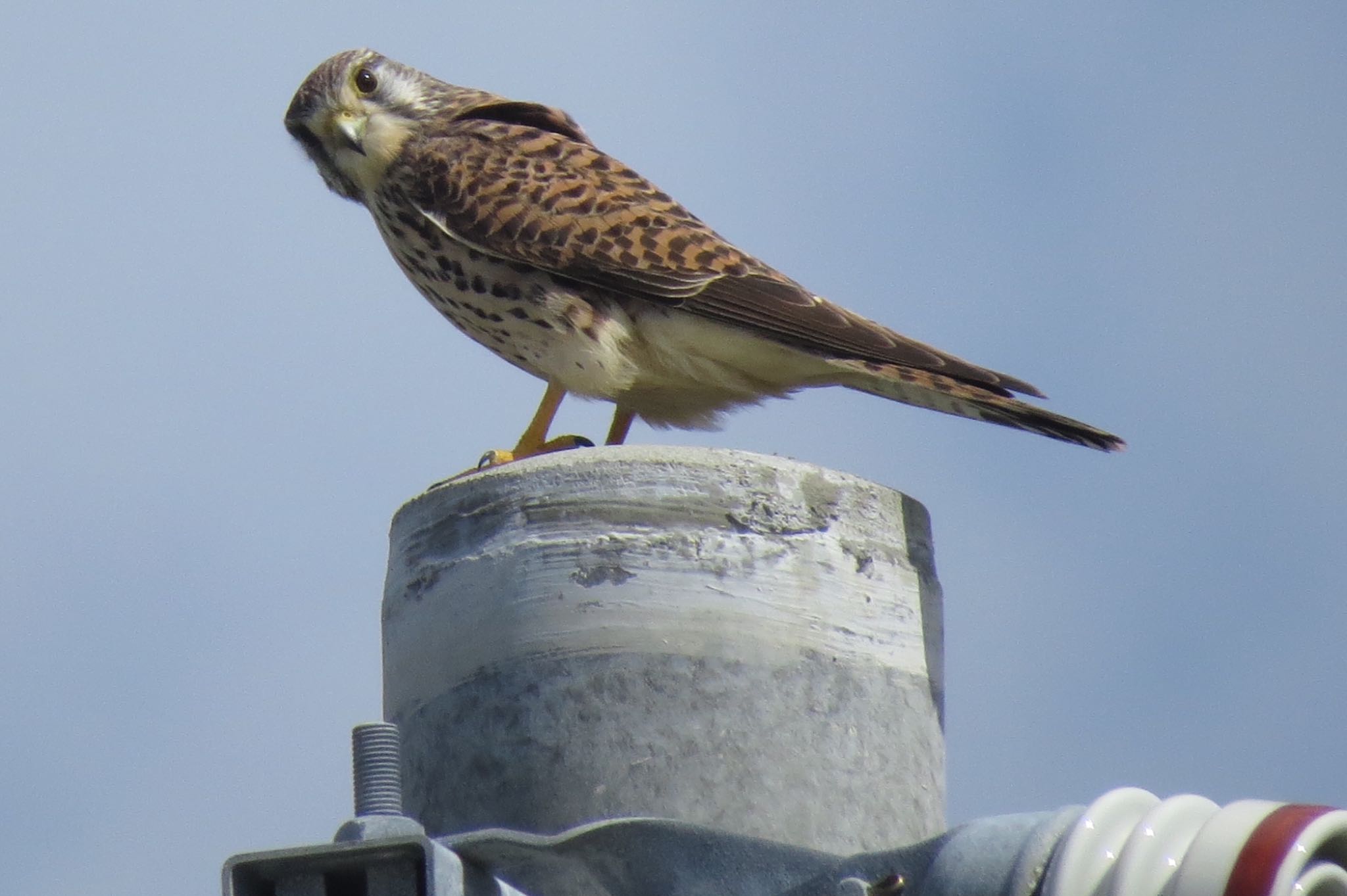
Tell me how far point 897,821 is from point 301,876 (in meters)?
0.89

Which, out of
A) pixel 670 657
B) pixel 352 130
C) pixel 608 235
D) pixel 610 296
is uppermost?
pixel 352 130

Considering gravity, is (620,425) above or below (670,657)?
above

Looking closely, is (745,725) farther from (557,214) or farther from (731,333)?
(557,214)

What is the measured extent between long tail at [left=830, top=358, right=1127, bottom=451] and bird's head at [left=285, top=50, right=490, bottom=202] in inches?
70.2

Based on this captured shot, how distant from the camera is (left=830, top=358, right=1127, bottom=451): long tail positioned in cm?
415

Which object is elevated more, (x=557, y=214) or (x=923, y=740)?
(x=557, y=214)

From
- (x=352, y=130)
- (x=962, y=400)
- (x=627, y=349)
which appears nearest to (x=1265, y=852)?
(x=962, y=400)

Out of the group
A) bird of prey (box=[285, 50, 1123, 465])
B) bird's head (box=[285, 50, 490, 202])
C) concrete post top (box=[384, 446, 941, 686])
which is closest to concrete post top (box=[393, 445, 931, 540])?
concrete post top (box=[384, 446, 941, 686])

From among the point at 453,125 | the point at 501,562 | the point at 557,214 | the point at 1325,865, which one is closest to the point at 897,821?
the point at 501,562

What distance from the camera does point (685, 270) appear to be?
16.4 ft

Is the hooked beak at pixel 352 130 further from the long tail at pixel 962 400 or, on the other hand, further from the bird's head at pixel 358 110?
the long tail at pixel 962 400

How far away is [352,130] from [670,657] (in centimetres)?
364

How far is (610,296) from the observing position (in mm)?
5035

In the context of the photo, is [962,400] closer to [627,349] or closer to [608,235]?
[627,349]
